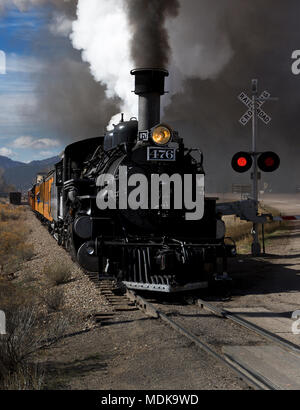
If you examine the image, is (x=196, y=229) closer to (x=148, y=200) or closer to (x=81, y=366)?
(x=148, y=200)

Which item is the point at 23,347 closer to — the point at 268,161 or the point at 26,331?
the point at 26,331

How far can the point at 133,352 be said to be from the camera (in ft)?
17.9

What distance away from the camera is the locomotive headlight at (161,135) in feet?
28.0

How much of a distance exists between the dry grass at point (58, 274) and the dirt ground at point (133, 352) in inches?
26.6

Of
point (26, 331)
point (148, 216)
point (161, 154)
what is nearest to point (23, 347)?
point (26, 331)

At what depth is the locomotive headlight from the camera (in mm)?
8547

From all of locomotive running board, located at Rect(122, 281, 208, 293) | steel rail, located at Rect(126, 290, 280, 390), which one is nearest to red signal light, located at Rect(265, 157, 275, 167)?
locomotive running board, located at Rect(122, 281, 208, 293)

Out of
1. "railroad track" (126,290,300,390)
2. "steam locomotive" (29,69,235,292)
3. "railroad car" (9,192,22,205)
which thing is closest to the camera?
"railroad track" (126,290,300,390)

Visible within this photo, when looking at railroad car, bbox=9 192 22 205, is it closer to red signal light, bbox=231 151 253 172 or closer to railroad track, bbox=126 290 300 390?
red signal light, bbox=231 151 253 172

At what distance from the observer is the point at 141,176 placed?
28.9 ft

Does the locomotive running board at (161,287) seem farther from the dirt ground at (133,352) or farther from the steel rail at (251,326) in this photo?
the dirt ground at (133,352)

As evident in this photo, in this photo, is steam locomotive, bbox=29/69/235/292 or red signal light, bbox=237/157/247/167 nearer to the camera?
steam locomotive, bbox=29/69/235/292

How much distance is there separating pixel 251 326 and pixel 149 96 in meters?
4.59

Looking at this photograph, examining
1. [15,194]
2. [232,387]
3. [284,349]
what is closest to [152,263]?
[284,349]
